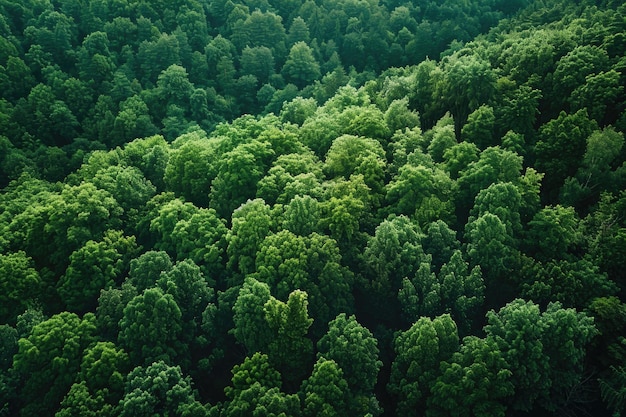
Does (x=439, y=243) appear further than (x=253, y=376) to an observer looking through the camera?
Yes

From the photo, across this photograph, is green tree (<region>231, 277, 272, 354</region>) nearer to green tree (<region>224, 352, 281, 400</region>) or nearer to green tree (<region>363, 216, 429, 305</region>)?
green tree (<region>224, 352, 281, 400</region>)

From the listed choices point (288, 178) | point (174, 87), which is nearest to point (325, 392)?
point (288, 178)

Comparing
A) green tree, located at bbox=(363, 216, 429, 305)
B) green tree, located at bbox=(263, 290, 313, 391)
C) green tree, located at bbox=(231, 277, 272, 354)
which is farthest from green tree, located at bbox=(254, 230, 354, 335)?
green tree, located at bbox=(263, 290, 313, 391)

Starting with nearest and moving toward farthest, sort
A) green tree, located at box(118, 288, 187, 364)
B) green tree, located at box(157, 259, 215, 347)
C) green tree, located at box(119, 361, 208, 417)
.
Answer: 1. green tree, located at box(119, 361, 208, 417)
2. green tree, located at box(118, 288, 187, 364)
3. green tree, located at box(157, 259, 215, 347)

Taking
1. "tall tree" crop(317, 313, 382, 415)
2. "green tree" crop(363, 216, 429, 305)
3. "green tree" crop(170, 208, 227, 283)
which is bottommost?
"tall tree" crop(317, 313, 382, 415)

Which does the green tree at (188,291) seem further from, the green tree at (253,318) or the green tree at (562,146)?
the green tree at (562,146)

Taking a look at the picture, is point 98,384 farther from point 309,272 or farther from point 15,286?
point 309,272

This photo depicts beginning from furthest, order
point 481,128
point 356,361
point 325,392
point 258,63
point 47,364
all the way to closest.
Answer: point 258,63 < point 481,128 < point 47,364 < point 356,361 < point 325,392

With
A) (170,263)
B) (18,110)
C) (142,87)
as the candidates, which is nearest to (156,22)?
(142,87)

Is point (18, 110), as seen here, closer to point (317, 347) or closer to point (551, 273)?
point (317, 347)
